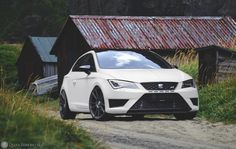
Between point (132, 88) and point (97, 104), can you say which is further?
point (97, 104)

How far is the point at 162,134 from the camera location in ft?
35.8

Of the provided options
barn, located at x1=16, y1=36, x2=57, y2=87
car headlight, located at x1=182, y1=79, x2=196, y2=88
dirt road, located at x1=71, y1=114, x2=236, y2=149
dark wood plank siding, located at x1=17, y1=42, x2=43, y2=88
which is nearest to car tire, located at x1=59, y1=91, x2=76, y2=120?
dirt road, located at x1=71, y1=114, x2=236, y2=149

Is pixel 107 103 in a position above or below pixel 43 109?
below

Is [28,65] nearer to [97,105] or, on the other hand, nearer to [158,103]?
[97,105]

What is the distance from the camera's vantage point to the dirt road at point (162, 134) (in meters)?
9.40

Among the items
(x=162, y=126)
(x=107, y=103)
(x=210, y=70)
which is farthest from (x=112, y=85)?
(x=210, y=70)

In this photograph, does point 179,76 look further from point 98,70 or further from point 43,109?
point 43,109

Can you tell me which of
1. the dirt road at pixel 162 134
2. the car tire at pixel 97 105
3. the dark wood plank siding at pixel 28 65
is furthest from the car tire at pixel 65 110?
the dark wood plank siding at pixel 28 65

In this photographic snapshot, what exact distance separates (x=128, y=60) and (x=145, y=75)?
4.14 ft

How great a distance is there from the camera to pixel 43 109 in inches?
382

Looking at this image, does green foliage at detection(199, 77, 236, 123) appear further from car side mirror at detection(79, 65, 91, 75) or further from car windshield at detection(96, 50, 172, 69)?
car side mirror at detection(79, 65, 91, 75)

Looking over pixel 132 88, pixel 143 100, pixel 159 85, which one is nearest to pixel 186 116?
pixel 159 85

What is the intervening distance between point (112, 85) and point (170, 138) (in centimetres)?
291

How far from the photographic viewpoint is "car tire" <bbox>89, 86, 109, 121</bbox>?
13.1 meters
